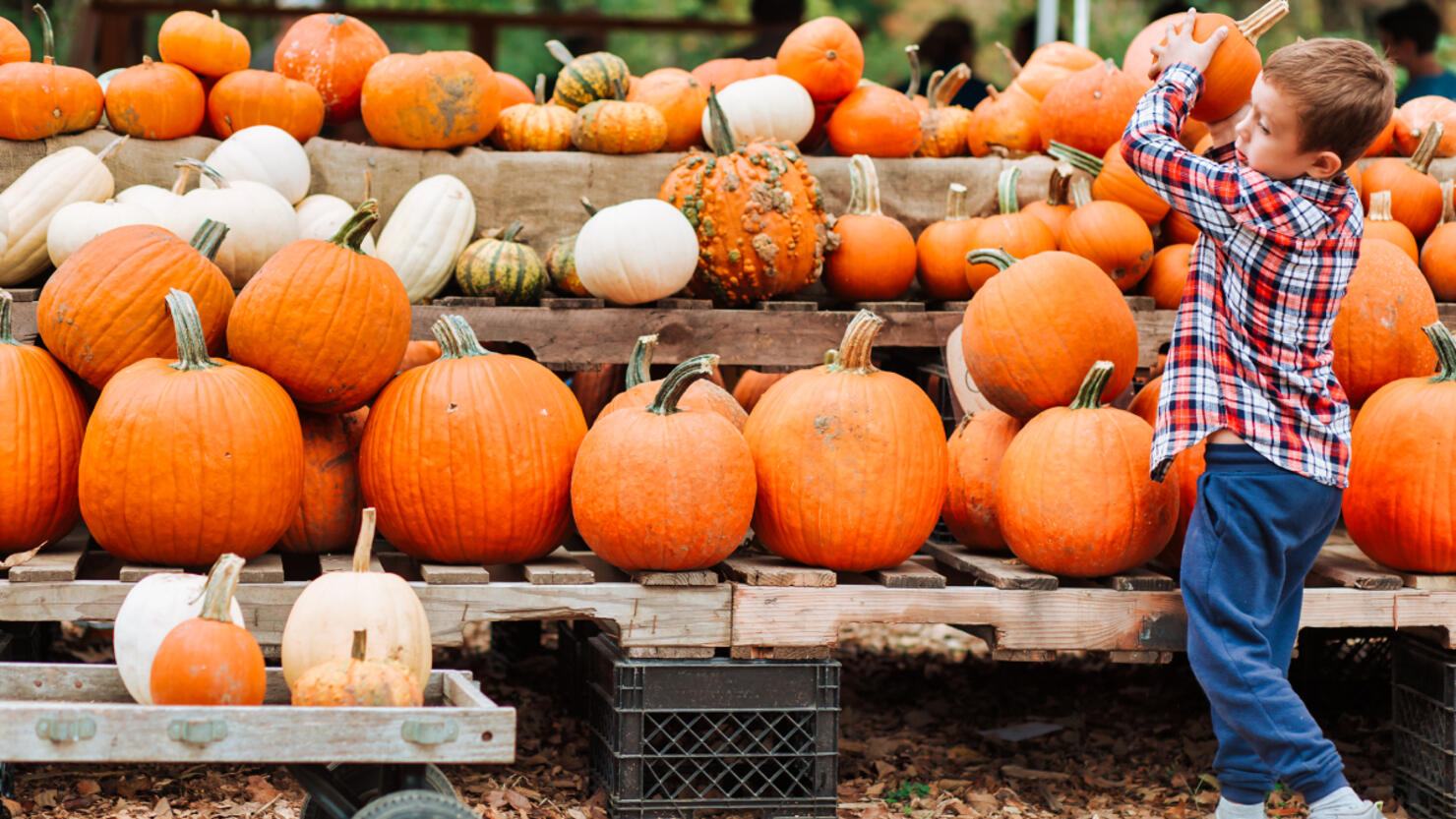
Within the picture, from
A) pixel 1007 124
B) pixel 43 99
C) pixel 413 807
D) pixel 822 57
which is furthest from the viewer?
pixel 1007 124

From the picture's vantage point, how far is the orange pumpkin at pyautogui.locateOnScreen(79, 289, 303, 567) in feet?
9.52

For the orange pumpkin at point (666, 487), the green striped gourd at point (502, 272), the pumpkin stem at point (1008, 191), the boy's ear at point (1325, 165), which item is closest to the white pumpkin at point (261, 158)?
the green striped gourd at point (502, 272)

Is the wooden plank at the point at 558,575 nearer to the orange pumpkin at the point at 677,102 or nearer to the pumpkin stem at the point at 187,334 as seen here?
the pumpkin stem at the point at 187,334

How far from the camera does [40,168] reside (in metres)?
3.74

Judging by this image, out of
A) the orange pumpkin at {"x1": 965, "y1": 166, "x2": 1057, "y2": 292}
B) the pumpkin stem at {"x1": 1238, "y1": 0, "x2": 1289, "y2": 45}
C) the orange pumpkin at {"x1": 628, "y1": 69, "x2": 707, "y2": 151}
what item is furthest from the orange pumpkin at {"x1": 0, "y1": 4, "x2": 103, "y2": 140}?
the pumpkin stem at {"x1": 1238, "y1": 0, "x2": 1289, "y2": 45}

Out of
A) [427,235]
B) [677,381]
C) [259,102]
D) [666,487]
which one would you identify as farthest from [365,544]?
[259,102]

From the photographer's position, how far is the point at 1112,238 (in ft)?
13.0

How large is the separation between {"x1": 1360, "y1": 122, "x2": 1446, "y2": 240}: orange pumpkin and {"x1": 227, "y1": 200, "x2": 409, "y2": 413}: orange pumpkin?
2995mm

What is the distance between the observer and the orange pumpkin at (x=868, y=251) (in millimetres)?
4129

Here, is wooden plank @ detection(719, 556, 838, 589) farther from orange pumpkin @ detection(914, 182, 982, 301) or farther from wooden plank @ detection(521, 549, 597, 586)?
orange pumpkin @ detection(914, 182, 982, 301)

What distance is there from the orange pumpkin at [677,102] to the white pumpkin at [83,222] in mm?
1613

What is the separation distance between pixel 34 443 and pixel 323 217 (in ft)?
3.96

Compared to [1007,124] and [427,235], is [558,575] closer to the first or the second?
[427,235]

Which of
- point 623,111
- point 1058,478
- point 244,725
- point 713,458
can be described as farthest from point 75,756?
point 623,111
